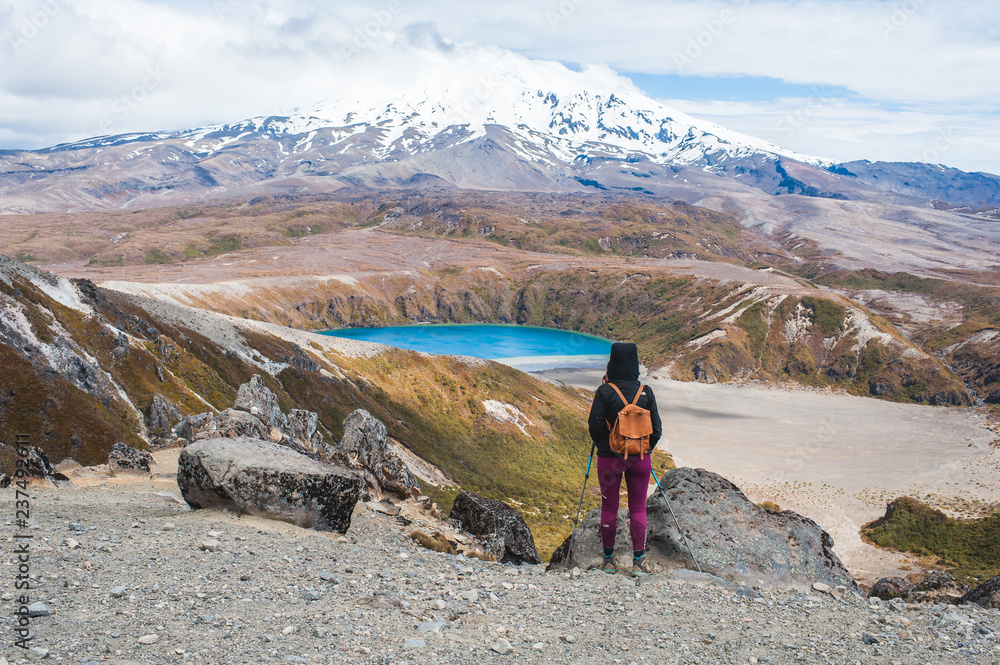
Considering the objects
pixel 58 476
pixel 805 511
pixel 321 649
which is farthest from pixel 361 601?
pixel 805 511

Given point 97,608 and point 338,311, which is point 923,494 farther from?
point 338,311

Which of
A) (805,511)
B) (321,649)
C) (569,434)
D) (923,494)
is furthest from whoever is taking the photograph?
(569,434)

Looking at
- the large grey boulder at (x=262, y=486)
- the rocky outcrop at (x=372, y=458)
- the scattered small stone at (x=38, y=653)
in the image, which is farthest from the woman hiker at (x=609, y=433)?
the rocky outcrop at (x=372, y=458)

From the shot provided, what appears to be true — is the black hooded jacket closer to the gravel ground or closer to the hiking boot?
the hiking boot

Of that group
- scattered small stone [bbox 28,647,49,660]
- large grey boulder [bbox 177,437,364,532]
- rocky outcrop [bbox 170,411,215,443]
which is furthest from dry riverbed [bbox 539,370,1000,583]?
scattered small stone [bbox 28,647,49,660]

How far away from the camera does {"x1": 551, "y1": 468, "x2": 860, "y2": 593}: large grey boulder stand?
39.6ft

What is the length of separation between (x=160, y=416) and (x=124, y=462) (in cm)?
1521

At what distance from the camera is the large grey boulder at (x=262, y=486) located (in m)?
12.6

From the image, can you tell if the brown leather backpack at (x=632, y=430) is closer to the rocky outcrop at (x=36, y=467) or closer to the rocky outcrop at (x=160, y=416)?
the rocky outcrop at (x=36, y=467)

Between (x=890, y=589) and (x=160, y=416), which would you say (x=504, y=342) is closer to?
(x=160, y=416)

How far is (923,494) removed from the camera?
6425 cm

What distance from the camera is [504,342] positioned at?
16212 centimetres

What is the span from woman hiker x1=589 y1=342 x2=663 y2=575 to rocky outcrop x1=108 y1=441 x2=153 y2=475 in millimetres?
15962

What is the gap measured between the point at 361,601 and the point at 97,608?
141 inches
